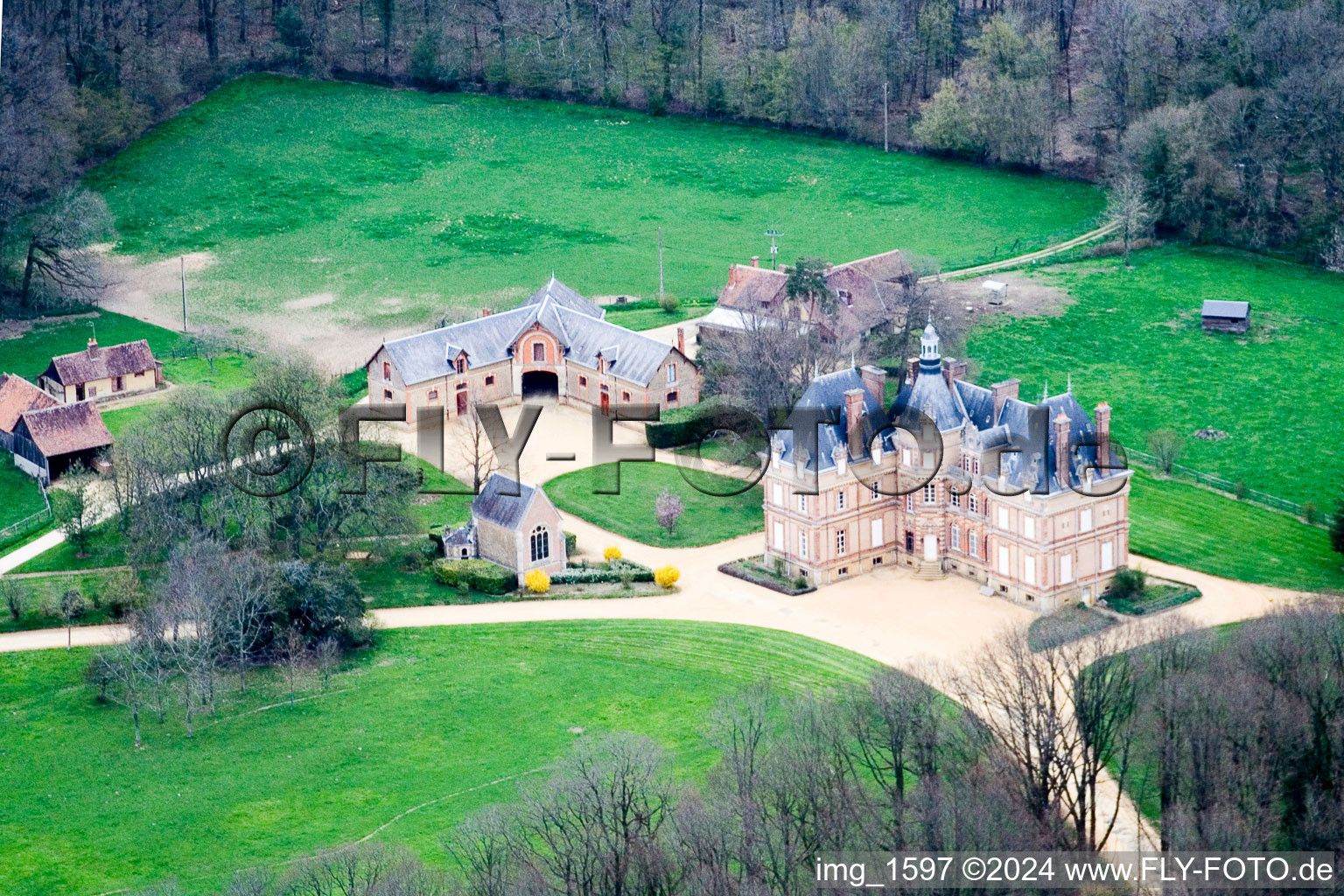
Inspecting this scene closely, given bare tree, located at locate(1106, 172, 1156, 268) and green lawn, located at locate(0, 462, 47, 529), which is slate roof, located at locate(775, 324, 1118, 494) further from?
bare tree, located at locate(1106, 172, 1156, 268)

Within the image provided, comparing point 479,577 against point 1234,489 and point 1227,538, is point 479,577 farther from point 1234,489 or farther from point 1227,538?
point 1234,489

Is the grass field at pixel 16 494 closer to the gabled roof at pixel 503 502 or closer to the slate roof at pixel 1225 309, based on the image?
the gabled roof at pixel 503 502

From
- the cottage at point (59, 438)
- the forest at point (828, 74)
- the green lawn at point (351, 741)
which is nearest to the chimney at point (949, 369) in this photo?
the green lawn at point (351, 741)

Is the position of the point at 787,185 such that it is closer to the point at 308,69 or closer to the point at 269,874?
the point at 308,69

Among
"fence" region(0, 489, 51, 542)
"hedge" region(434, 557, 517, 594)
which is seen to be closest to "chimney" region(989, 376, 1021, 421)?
"hedge" region(434, 557, 517, 594)

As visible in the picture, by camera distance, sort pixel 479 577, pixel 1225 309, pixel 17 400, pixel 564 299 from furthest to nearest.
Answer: pixel 1225 309
pixel 564 299
pixel 17 400
pixel 479 577

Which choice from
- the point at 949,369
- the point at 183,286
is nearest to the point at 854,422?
the point at 949,369
